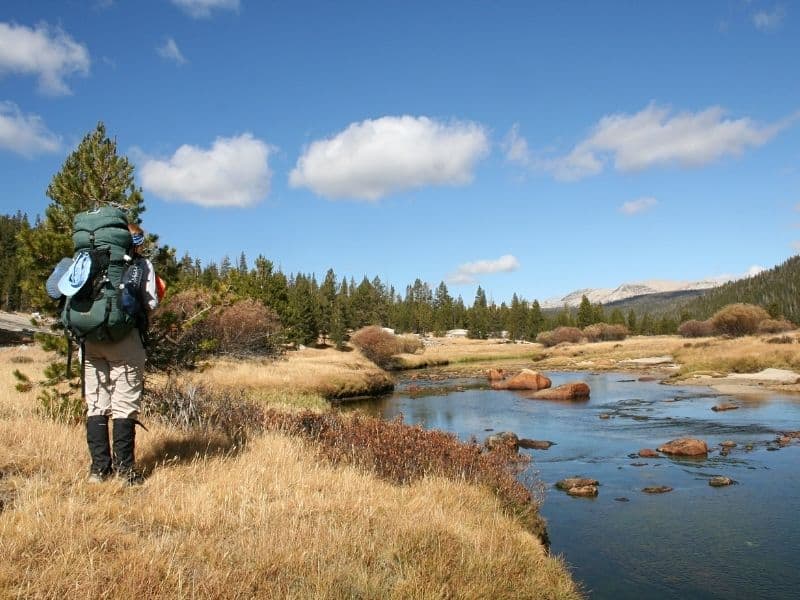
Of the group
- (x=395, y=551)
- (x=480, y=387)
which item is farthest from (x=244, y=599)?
(x=480, y=387)

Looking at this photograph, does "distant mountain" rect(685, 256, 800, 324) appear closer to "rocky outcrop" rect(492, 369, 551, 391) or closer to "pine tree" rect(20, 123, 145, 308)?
"rocky outcrop" rect(492, 369, 551, 391)

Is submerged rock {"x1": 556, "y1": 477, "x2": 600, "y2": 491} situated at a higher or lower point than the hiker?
lower

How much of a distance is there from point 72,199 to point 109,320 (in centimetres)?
599

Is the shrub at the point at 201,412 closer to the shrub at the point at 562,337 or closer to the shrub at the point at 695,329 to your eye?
the shrub at the point at 562,337

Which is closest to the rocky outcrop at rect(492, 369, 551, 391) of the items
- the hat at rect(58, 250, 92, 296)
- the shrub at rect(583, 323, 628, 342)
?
the hat at rect(58, 250, 92, 296)

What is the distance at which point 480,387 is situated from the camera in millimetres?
37344

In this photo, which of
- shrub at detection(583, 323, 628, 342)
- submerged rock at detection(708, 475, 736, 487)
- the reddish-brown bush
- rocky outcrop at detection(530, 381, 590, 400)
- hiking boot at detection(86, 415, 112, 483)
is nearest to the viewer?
hiking boot at detection(86, 415, 112, 483)

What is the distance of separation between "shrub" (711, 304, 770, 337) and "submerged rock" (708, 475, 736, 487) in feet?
215

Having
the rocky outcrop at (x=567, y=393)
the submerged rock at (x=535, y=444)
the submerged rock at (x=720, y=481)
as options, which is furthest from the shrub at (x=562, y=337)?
the submerged rock at (x=720, y=481)

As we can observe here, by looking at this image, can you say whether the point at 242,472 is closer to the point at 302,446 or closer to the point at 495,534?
the point at 302,446

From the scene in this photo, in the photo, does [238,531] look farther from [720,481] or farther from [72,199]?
[720,481]

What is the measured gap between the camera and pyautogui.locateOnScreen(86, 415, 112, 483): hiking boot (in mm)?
5398

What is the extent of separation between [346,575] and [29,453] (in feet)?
12.3

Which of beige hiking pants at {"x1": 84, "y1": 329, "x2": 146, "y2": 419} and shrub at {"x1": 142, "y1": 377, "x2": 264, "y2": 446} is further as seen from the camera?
shrub at {"x1": 142, "y1": 377, "x2": 264, "y2": 446}
